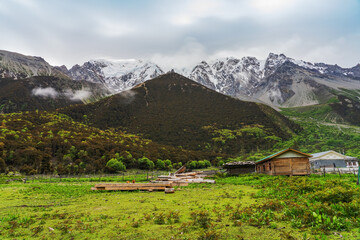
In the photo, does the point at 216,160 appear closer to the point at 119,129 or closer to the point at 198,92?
the point at 119,129

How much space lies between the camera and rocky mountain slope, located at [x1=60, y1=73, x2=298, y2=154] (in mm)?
111438

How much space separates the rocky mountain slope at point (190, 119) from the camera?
111 meters

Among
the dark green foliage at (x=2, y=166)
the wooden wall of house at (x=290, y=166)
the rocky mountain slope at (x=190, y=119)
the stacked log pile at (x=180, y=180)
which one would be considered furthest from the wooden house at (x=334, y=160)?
the dark green foliage at (x=2, y=166)

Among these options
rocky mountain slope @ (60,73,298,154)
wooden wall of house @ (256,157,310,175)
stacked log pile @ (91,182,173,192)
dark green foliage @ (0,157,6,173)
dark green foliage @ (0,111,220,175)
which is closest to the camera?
stacked log pile @ (91,182,173,192)

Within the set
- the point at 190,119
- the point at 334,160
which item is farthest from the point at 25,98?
the point at 334,160

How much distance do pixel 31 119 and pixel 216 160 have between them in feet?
235

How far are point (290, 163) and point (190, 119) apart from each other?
104869 mm

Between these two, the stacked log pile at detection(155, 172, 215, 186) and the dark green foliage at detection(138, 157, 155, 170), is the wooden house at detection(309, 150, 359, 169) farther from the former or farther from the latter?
the stacked log pile at detection(155, 172, 215, 186)

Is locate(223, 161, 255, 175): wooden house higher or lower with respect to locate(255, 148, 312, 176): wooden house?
lower

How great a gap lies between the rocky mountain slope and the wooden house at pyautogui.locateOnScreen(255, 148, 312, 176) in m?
75.0

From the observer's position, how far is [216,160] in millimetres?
81500

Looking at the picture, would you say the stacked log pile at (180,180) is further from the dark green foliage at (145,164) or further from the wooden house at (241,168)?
the dark green foliage at (145,164)

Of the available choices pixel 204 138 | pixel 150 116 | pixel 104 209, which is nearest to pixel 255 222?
pixel 104 209

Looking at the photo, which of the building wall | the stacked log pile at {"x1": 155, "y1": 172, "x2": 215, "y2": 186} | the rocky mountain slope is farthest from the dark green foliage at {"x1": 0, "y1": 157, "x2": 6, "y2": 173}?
the building wall
